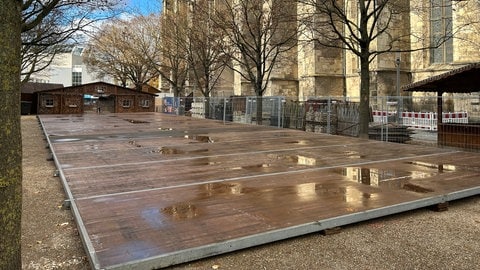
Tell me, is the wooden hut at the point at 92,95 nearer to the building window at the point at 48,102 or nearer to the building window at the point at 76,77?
the building window at the point at 48,102

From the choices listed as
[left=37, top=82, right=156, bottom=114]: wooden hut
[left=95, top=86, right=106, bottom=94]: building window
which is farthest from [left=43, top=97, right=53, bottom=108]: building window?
[left=95, top=86, right=106, bottom=94]: building window

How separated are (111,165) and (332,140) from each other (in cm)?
760

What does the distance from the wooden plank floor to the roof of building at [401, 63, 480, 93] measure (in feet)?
11.8

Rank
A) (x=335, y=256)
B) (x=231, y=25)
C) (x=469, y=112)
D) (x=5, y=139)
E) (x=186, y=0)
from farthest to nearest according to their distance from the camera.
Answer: (x=186, y=0) → (x=231, y=25) → (x=469, y=112) → (x=335, y=256) → (x=5, y=139)

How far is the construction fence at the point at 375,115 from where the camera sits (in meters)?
17.6

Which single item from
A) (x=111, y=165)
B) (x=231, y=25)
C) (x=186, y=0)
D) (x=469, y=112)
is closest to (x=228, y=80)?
(x=186, y=0)

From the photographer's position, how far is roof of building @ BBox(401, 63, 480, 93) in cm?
1279

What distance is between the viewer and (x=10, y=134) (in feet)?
9.24

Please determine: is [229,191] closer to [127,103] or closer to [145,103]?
[127,103]

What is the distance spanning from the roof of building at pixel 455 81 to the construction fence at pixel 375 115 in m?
0.45

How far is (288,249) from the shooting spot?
181 inches

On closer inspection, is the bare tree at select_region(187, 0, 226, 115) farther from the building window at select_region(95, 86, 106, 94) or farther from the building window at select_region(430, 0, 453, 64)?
the building window at select_region(95, 86, 106, 94)

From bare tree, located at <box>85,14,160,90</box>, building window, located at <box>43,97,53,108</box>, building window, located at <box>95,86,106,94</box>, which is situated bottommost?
building window, located at <box>43,97,53,108</box>

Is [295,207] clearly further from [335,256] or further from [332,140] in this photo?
[332,140]
